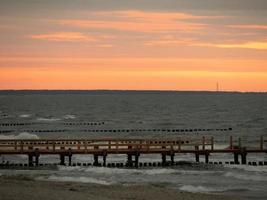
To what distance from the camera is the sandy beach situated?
78.2ft

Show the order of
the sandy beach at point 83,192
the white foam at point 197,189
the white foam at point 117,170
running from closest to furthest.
A: the sandy beach at point 83,192, the white foam at point 197,189, the white foam at point 117,170

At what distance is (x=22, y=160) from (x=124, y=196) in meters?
21.5

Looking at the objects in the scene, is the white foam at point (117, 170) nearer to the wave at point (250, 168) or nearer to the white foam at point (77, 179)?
the white foam at point (77, 179)

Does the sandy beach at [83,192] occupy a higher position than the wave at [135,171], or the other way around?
the wave at [135,171]

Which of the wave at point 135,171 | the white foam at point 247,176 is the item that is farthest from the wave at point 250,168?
the wave at point 135,171

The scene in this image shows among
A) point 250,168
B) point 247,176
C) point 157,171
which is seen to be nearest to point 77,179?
point 157,171

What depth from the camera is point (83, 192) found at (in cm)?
2630

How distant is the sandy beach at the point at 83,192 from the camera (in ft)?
78.2

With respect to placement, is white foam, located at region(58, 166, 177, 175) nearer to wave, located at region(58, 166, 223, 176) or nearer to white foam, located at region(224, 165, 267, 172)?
wave, located at region(58, 166, 223, 176)

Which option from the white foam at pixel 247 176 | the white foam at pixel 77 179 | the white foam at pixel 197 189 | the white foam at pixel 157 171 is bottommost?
the white foam at pixel 197 189

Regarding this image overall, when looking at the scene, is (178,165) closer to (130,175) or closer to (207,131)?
(130,175)

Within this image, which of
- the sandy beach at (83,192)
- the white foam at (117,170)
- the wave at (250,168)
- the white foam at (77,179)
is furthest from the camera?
the wave at (250,168)

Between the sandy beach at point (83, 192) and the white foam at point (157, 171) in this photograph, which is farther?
the white foam at point (157, 171)

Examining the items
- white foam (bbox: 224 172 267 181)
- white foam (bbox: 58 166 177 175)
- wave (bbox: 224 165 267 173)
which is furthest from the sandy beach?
wave (bbox: 224 165 267 173)
